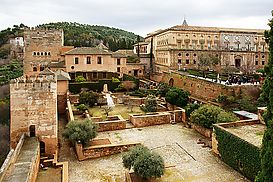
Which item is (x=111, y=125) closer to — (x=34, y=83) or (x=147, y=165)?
(x=34, y=83)

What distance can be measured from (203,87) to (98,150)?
13435mm

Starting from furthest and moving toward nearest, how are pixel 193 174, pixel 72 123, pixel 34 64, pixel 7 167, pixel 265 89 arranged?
pixel 34 64
pixel 72 123
pixel 193 174
pixel 7 167
pixel 265 89

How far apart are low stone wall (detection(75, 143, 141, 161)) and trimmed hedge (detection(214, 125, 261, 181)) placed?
459 cm

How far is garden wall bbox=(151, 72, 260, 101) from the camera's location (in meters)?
20.5

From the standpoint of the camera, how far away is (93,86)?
94.2ft

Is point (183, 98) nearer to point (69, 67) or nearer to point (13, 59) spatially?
point (69, 67)

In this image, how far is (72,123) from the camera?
1430 cm

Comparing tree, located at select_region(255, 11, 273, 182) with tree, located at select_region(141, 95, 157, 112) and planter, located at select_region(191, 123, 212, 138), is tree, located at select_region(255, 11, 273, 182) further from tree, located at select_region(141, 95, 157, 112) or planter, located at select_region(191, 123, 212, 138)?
tree, located at select_region(141, 95, 157, 112)

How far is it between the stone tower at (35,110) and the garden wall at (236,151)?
7858mm

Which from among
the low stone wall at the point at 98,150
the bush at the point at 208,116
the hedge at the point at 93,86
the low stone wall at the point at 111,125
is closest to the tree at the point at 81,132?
the low stone wall at the point at 98,150

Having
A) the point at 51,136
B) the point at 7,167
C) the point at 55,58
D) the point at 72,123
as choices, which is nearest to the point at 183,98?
the point at 72,123

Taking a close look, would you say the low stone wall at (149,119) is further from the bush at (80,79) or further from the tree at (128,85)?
the bush at (80,79)

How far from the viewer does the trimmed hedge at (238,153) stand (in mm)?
10398

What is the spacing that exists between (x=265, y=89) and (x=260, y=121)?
6187 mm
